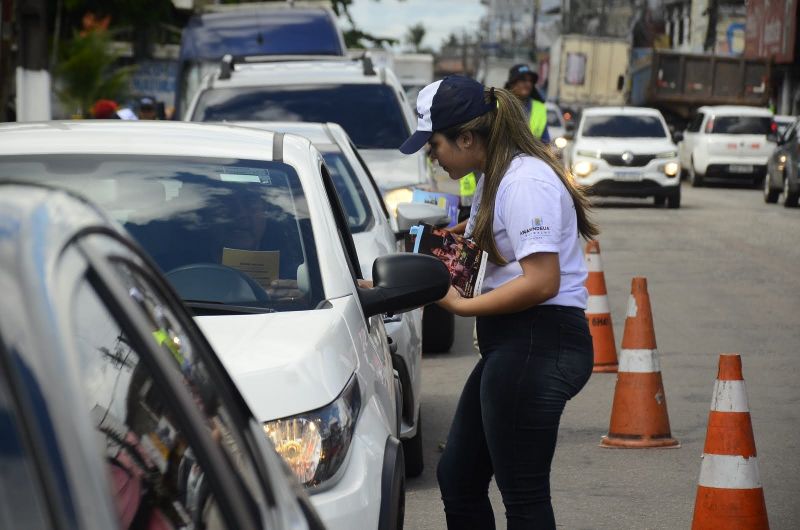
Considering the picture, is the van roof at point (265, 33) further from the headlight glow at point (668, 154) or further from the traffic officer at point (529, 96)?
the traffic officer at point (529, 96)

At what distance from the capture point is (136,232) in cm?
461

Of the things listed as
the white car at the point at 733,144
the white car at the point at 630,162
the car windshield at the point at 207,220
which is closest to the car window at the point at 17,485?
the car windshield at the point at 207,220

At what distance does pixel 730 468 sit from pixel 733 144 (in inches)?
1160

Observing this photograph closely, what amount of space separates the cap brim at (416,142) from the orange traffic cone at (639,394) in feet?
10.2

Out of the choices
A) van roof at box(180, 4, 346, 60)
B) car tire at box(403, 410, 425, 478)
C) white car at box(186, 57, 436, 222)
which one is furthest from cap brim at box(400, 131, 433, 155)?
van roof at box(180, 4, 346, 60)

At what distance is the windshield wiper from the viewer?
4332mm

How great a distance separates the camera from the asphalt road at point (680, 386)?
6395mm

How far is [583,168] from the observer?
27000 mm

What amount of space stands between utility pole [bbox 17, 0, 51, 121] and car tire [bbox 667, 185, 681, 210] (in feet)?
38.3

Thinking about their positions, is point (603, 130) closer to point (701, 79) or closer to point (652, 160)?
point (652, 160)

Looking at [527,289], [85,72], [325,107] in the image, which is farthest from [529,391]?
[85,72]

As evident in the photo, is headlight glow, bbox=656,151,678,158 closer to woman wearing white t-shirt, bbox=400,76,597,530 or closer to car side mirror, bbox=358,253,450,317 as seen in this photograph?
car side mirror, bbox=358,253,450,317

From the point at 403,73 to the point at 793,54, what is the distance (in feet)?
43.8

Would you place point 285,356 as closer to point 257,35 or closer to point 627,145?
point 257,35
